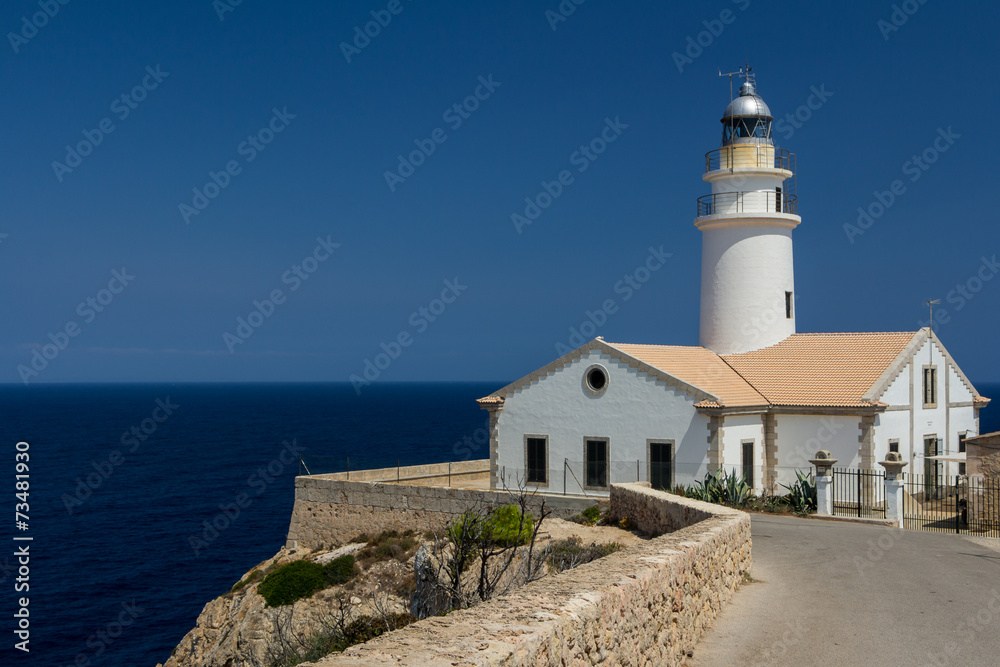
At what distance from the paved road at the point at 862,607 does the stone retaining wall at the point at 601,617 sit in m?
0.47

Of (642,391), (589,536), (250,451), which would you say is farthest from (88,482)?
(589,536)

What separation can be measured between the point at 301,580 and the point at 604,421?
895cm

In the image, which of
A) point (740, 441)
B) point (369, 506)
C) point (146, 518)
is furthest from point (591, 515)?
point (146, 518)

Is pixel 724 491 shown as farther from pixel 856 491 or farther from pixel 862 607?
pixel 862 607

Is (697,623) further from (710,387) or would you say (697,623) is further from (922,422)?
(922,422)

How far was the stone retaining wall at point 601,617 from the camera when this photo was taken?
4.95m

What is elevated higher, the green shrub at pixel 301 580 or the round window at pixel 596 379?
the round window at pixel 596 379

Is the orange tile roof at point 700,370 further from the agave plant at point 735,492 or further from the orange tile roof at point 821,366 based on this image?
the agave plant at point 735,492

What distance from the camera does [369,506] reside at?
85.5 ft

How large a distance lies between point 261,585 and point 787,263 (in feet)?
61.2

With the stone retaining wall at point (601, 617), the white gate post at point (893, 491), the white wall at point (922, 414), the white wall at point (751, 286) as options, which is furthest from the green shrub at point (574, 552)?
the white wall at point (751, 286)

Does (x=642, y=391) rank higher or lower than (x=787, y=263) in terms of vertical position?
lower

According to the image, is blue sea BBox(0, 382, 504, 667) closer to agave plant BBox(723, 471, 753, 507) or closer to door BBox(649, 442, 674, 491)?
door BBox(649, 442, 674, 491)

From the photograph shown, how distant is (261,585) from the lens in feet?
73.4
